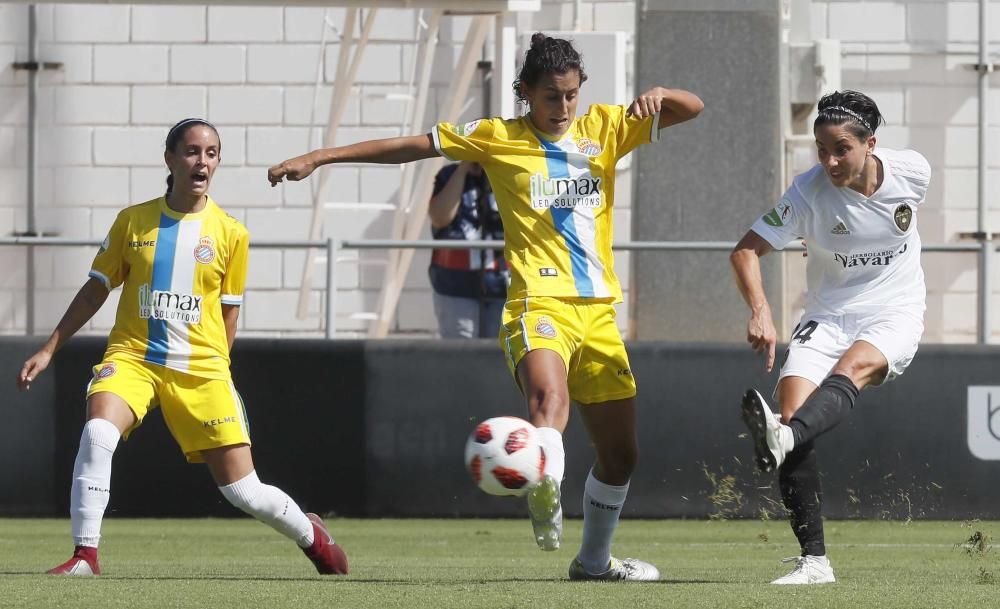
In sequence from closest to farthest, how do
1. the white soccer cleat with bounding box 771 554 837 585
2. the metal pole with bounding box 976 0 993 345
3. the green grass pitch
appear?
the green grass pitch, the white soccer cleat with bounding box 771 554 837 585, the metal pole with bounding box 976 0 993 345

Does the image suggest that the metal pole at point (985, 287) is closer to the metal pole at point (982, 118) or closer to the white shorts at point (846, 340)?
the metal pole at point (982, 118)

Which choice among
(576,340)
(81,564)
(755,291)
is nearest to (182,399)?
(81,564)

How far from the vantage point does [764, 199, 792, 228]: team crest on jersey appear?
7043 millimetres

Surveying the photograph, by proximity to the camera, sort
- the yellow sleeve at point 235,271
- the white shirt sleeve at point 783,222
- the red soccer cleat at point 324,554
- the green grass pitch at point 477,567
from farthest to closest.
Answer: the yellow sleeve at point 235,271
the red soccer cleat at point 324,554
the white shirt sleeve at point 783,222
the green grass pitch at point 477,567

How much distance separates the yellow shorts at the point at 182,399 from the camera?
7277 millimetres

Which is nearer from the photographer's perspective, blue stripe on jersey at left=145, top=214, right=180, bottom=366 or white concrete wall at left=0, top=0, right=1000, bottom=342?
blue stripe on jersey at left=145, top=214, right=180, bottom=366

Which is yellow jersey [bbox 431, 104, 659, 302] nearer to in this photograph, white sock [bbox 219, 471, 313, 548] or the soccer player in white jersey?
the soccer player in white jersey

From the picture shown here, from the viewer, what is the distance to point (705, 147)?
11922 millimetres

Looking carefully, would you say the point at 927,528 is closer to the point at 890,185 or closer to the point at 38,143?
the point at 890,185

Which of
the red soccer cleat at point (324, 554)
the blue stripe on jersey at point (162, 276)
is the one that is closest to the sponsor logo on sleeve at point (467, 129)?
the blue stripe on jersey at point (162, 276)

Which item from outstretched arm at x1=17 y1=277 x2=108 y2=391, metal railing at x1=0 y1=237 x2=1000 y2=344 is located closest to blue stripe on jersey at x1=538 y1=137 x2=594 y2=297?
outstretched arm at x1=17 y1=277 x2=108 y2=391

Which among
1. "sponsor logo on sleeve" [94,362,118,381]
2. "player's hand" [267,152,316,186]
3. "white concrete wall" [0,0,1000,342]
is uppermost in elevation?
"white concrete wall" [0,0,1000,342]

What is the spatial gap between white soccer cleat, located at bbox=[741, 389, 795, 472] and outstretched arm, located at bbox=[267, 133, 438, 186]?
5.51 ft

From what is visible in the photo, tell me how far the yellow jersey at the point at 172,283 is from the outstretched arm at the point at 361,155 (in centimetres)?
79
